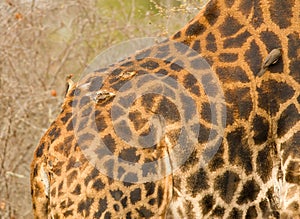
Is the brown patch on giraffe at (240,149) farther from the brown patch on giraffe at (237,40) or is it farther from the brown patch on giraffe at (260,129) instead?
the brown patch on giraffe at (237,40)

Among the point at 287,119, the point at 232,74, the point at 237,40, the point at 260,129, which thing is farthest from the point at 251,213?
the point at 237,40

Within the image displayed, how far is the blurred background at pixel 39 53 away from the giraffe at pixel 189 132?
235 cm

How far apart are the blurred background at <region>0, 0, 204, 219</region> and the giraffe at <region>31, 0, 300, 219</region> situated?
235 centimetres

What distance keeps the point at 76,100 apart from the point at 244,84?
4.23 feet

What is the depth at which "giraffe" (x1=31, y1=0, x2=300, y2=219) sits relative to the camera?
17.3 feet

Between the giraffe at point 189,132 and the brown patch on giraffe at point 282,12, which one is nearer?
the giraffe at point 189,132

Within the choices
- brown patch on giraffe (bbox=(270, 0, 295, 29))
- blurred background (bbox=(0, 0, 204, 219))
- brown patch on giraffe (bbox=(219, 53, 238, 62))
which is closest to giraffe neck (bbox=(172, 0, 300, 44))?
brown patch on giraffe (bbox=(270, 0, 295, 29))

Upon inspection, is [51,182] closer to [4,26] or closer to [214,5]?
[214,5]

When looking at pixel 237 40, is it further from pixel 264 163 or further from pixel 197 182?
pixel 197 182

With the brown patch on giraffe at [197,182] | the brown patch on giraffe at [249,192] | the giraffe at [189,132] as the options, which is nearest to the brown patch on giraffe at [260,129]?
the giraffe at [189,132]

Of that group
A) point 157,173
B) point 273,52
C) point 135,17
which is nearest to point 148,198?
point 157,173

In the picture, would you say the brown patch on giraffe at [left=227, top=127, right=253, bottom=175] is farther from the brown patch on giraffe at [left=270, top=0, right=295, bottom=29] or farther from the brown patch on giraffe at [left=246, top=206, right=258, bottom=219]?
the brown patch on giraffe at [left=270, top=0, right=295, bottom=29]

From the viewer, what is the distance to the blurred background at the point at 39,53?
903 centimetres

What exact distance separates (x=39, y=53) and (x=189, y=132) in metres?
5.22
